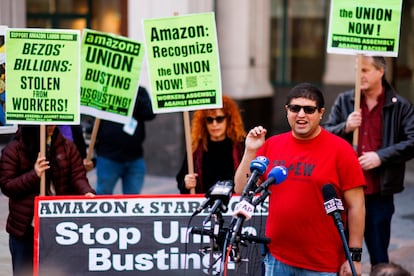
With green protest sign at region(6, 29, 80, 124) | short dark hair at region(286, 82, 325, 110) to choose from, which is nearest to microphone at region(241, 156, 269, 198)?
short dark hair at region(286, 82, 325, 110)

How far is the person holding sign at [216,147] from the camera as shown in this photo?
6465 mm

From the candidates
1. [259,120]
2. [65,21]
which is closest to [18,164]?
[259,120]

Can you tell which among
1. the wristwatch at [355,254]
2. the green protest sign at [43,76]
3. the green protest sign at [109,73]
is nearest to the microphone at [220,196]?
the wristwatch at [355,254]

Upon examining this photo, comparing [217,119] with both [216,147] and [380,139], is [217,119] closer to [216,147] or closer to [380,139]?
[216,147]

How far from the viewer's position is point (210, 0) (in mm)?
12156

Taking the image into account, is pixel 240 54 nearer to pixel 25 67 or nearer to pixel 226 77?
pixel 226 77

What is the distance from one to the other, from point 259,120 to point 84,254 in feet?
24.7

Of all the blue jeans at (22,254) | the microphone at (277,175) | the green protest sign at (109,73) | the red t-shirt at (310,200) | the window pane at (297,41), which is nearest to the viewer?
the microphone at (277,175)

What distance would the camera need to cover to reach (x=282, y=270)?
192 inches

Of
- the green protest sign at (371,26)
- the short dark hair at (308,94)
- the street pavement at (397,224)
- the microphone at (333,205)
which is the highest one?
the green protest sign at (371,26)

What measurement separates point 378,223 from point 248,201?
9.26 ft

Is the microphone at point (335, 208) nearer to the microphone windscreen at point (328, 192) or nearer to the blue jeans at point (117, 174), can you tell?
the microphone windscreen at point (328, 192)

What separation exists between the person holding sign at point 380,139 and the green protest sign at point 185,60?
1.12 meters

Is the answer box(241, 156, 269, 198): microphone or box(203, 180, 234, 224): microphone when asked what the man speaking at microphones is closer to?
box(241, 156, 269, 198): microphone
